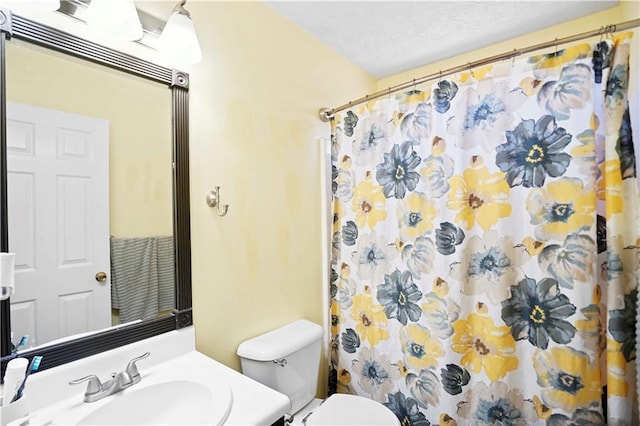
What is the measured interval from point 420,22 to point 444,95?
58 cm

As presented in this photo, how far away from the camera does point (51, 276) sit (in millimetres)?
909

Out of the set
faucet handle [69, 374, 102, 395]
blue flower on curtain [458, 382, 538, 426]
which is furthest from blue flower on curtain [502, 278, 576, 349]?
faucet handle [69, 374, 102, 395]

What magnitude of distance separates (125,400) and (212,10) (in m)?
1.52

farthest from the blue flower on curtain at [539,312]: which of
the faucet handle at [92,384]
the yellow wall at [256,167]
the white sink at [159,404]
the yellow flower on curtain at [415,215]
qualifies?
the faucet handle at [92,384]

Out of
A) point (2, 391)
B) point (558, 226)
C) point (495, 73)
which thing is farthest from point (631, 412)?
point (2, 391)

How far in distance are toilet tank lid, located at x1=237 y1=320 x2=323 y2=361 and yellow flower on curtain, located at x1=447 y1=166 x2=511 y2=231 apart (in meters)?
0.94

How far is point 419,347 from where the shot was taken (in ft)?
5.03

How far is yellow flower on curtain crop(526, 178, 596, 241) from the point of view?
1150 millimetres

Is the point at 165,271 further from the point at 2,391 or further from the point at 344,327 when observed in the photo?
the point at 344,327

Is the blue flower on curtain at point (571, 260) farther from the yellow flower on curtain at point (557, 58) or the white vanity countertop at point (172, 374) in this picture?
the white vanity countertop at point (172, 374)

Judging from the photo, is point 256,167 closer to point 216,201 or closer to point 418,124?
point 216,201

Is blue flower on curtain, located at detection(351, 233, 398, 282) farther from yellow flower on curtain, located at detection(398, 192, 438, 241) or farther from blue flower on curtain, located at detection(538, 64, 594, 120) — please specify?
blue flower on curtain, located at detection(538, 64, 594, 120)

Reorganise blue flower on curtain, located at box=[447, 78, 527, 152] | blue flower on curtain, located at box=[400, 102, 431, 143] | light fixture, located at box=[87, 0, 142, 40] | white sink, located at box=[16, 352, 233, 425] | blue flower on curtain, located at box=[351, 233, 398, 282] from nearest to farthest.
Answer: white sink, located at box=[16, 352, 233, 425], light fixture, located at box=[87, 0, 142, 40], blue flower on curtain, located at box=[447, 78, 527, 152], blue flower on curtain, located at box=[400, 102, 431, 143], blue flower on curtain, located at box=[351, 233, 398, 282]

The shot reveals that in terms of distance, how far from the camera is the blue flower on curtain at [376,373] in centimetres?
166
